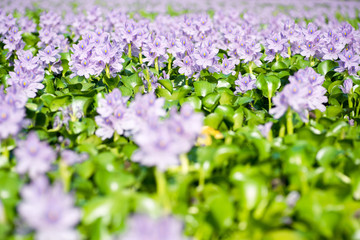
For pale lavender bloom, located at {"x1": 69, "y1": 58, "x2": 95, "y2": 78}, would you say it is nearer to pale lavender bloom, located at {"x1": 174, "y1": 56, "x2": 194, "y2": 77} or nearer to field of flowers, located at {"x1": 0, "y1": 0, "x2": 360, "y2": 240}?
field of flowers, located at {"x1": 0, "y1": 0, "x2": 360, "y2": 240}

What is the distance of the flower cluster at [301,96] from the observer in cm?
243

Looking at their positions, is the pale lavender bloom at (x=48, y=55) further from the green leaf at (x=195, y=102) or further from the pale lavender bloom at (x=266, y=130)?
the pale lavender bloom at (x=266, y=130)

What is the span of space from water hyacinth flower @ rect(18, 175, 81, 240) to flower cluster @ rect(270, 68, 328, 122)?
163 centimetres

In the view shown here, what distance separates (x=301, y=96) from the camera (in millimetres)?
2449

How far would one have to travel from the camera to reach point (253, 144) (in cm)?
225

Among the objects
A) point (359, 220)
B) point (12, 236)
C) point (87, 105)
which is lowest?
point (359, 220)

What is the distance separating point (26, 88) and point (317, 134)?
2.56 metres

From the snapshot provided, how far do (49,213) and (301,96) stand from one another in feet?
6.05

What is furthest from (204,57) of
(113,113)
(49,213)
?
(49,213)

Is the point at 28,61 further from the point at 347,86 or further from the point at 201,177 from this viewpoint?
the point at 347,86

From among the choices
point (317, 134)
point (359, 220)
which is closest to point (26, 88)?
point (317, 134)

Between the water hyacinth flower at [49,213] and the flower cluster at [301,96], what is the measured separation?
163cm

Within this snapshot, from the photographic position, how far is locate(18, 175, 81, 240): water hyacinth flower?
1.44 metres

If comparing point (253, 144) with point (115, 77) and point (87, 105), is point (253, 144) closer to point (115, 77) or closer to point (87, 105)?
point (87, 105)
